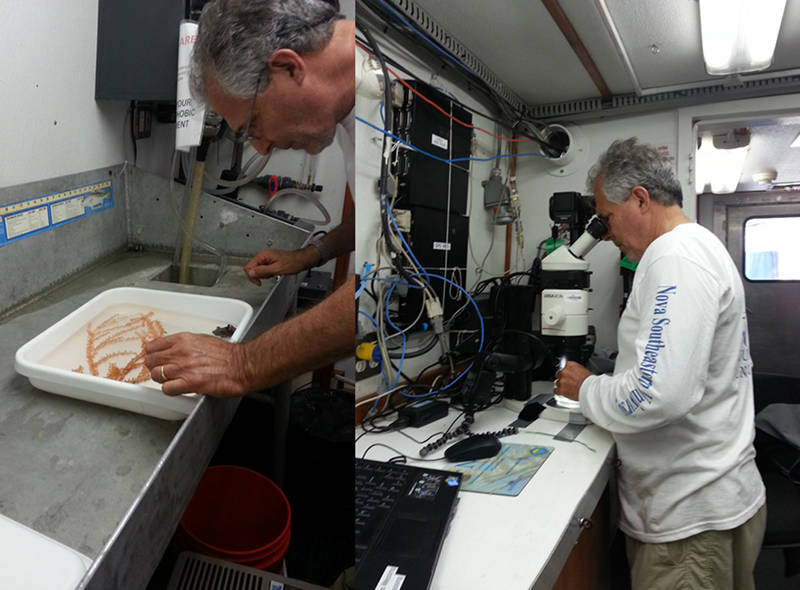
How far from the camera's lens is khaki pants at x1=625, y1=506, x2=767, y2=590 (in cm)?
88

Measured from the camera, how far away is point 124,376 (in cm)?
60

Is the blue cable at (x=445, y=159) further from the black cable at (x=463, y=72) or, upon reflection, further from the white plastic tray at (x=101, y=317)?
the white plastic tray at (x=101, y=317)

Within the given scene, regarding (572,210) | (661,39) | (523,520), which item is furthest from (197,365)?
(661,39)

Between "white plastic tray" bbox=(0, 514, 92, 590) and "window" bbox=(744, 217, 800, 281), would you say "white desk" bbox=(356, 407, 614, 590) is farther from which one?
"window" bbox=(744, 217, 800, 281)

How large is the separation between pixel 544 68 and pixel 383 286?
1001 millimetres

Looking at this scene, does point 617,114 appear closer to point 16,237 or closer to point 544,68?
point 544,68

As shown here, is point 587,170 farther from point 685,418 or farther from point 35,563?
point 35,563

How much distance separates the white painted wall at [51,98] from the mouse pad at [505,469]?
0.72 metres

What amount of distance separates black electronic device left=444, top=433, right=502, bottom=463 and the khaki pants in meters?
0.41

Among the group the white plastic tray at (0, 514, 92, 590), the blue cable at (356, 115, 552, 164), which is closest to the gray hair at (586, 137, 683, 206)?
the blue cable at (356, 115, 552, 164)

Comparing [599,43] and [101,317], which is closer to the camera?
[101,317]

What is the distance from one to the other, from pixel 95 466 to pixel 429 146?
92cm

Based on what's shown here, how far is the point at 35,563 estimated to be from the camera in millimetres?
305

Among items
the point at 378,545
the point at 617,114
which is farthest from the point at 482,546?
the point at 617,114
